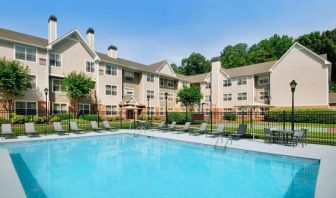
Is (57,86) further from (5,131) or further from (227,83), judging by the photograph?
(227,83)

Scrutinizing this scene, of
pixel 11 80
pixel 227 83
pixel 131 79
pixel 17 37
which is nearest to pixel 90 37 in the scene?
pixel 131 79

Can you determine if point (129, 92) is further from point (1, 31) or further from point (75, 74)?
point (1, 31)

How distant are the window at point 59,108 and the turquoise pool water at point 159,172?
13.2m

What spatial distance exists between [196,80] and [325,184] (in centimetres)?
4291

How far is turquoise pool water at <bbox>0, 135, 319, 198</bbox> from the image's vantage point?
693 centimetres

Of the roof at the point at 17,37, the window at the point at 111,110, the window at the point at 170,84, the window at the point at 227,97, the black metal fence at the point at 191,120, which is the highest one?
the roof at the point at 17,37

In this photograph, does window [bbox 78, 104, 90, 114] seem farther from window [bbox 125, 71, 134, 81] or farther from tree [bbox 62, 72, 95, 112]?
window [bbox 125, 71, 134, 81]

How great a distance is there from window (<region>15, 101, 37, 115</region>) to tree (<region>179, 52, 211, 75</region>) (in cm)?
5637

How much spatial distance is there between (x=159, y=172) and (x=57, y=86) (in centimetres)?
2291

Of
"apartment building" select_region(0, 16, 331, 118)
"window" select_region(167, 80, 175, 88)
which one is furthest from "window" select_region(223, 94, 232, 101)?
"window" select_region(167, 80, 175, 88)

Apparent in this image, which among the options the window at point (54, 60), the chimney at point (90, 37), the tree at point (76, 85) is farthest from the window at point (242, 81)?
the window at point (54, 60)

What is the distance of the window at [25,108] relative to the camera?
2323cm

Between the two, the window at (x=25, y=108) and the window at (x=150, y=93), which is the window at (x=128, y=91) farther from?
the window at (x=25, y=108)

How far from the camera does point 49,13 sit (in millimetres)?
27250
